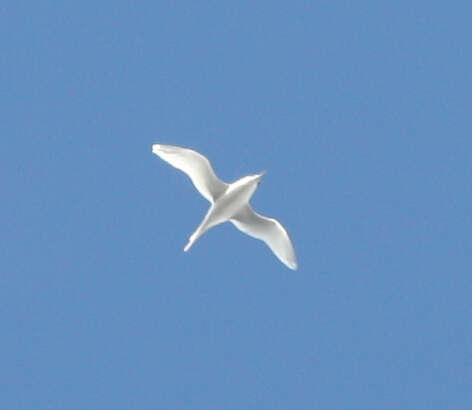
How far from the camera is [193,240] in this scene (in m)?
43.2

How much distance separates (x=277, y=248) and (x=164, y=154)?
5333 millimetres

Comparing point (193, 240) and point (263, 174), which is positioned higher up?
point (263, 174)

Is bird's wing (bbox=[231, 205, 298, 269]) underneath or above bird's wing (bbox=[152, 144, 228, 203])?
above

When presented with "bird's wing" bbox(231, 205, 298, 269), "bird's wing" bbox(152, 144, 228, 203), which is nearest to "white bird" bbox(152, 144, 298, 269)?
"bird's wing" bbox(152, 144, 228, 203)

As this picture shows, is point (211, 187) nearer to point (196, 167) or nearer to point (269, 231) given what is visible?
point (196, 167)

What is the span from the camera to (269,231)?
45594 millimetres

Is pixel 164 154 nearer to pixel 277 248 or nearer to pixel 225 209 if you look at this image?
pixel 225 209

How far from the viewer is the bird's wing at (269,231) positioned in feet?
148

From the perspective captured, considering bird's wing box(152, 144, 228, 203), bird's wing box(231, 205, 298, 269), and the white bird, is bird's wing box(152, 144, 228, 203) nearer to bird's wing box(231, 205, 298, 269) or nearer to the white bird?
the white bird

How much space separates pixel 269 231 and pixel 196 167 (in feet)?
12.0

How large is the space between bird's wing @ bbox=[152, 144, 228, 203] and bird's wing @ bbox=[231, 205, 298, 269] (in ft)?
4.72

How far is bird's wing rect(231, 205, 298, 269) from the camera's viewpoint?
148 feet

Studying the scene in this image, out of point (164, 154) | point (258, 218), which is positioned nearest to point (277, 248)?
point (258, 218)

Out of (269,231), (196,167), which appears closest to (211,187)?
(196,167)
